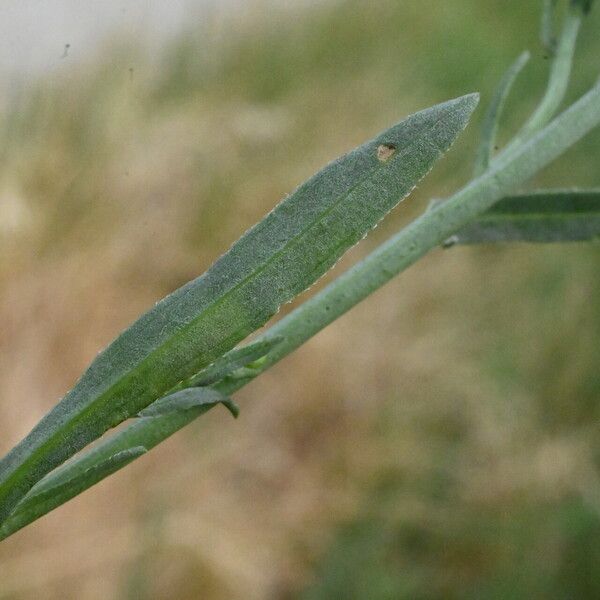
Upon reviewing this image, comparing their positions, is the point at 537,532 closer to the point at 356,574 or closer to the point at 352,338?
the point at 356,574

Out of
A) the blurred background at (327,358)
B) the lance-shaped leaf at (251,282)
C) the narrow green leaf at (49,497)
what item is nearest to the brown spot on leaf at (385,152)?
the lance-shaped leaf at (251,282)

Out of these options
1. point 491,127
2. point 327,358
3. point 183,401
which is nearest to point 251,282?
point 183,401

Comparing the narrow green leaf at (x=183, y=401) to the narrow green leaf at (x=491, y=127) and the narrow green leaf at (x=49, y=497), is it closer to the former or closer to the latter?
the narrow green leaf at (x=49, y=497)

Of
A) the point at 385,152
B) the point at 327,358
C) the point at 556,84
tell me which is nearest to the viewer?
the point at 385,152

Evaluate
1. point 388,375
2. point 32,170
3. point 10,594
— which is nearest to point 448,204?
point 32,170

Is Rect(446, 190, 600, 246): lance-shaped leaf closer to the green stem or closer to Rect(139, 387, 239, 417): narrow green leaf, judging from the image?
the green stem

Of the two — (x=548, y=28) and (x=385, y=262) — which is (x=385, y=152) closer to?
(x=385, y=262)

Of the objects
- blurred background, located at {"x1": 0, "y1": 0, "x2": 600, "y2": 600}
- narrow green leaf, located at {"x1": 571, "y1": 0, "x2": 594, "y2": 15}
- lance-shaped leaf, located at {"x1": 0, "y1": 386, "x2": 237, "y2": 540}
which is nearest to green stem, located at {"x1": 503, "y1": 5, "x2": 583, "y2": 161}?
narrow green leaf, located at {"x1": 571, "y1": 0, "x2": 594, "y2": 15}
